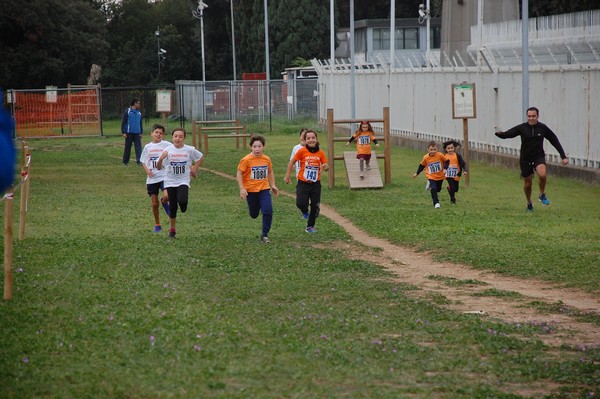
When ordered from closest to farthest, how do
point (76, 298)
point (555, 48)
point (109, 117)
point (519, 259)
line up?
1. point (76, 298)
2. point (519, 259)
3. point (555, 48)
4. point (109, 117)

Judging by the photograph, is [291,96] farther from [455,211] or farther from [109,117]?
[455,211]

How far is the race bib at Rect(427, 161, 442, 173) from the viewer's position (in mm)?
21844

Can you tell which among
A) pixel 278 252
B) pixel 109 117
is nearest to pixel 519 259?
pixel 278 252

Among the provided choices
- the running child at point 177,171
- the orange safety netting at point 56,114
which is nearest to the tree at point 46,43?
the orange safety netting at point 56,114

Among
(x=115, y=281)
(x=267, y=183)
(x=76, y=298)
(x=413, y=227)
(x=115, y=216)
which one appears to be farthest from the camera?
(x=115, y=216)

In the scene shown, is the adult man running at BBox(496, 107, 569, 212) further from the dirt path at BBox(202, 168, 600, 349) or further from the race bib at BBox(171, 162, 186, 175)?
the race bib at BBox(171, 162, 186, 175)

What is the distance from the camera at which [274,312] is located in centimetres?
1062

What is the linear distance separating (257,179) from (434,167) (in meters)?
5.88

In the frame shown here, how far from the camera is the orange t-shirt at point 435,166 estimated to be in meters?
21.8

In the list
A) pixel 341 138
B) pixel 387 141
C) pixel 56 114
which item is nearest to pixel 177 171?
pixel 341 138

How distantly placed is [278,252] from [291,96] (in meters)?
49.9

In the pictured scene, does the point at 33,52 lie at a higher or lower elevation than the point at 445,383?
higher

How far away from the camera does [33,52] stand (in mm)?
71500

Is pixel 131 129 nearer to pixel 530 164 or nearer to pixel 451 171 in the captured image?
pixel 451 171
